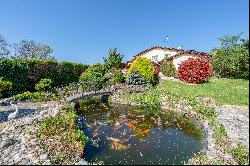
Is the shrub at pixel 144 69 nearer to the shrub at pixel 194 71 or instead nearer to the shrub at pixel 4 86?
the shrub at pixel 194 71

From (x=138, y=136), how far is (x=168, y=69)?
980 inches

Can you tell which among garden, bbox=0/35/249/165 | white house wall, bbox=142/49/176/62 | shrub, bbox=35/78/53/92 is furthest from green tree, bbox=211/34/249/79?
shrub, bbox=35/78/53/92

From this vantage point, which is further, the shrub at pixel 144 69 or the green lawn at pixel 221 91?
the shrub at pixel 144 69

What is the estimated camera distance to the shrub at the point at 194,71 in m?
33.3

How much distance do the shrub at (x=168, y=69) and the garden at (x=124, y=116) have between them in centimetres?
409

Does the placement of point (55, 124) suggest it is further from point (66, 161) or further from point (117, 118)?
point (117, 118)

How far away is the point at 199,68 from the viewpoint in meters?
33.7

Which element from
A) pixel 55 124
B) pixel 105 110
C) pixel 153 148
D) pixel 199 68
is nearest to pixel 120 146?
pixel 153 148

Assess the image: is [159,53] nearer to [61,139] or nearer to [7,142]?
[61,139]

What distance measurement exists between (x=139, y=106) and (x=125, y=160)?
12217 mm

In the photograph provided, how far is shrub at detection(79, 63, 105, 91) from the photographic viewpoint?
93.2ft

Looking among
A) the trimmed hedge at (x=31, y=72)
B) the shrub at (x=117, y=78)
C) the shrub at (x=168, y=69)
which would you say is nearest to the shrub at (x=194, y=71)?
the shrub at (x=168, y=69)

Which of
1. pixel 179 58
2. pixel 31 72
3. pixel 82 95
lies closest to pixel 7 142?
pixel 82 95

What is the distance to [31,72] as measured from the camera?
2908 cm
